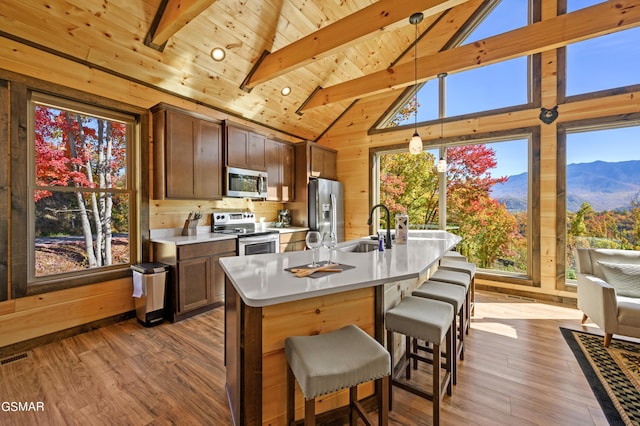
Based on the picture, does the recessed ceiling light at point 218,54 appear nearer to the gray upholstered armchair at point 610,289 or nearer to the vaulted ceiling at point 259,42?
the vaulted ceiling at point 259,42

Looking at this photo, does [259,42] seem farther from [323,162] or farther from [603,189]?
[603,189]

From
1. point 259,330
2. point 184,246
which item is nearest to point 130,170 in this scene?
point 184,246

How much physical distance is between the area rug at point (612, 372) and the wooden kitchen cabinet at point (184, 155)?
13.8 feet

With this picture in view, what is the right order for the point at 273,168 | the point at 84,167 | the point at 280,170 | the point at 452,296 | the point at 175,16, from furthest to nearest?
the point at 280,170
the point at 273,168
the point at 84,167
the point at 175,16
the point at 452,296

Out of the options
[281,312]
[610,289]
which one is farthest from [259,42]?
[610,289]

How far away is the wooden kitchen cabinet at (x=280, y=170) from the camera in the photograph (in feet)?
15.4

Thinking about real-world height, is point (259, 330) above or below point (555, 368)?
above

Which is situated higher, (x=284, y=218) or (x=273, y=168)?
(x=273, y=168)

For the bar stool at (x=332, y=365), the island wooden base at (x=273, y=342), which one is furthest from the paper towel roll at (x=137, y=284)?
the bar stool at (x=332, y=365)

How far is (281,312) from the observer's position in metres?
1.40

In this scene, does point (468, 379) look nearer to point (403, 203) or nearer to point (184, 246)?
point (184, 246)

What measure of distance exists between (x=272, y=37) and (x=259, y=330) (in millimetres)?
3696

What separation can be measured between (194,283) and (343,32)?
327cm

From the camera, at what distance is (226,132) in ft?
12.8
